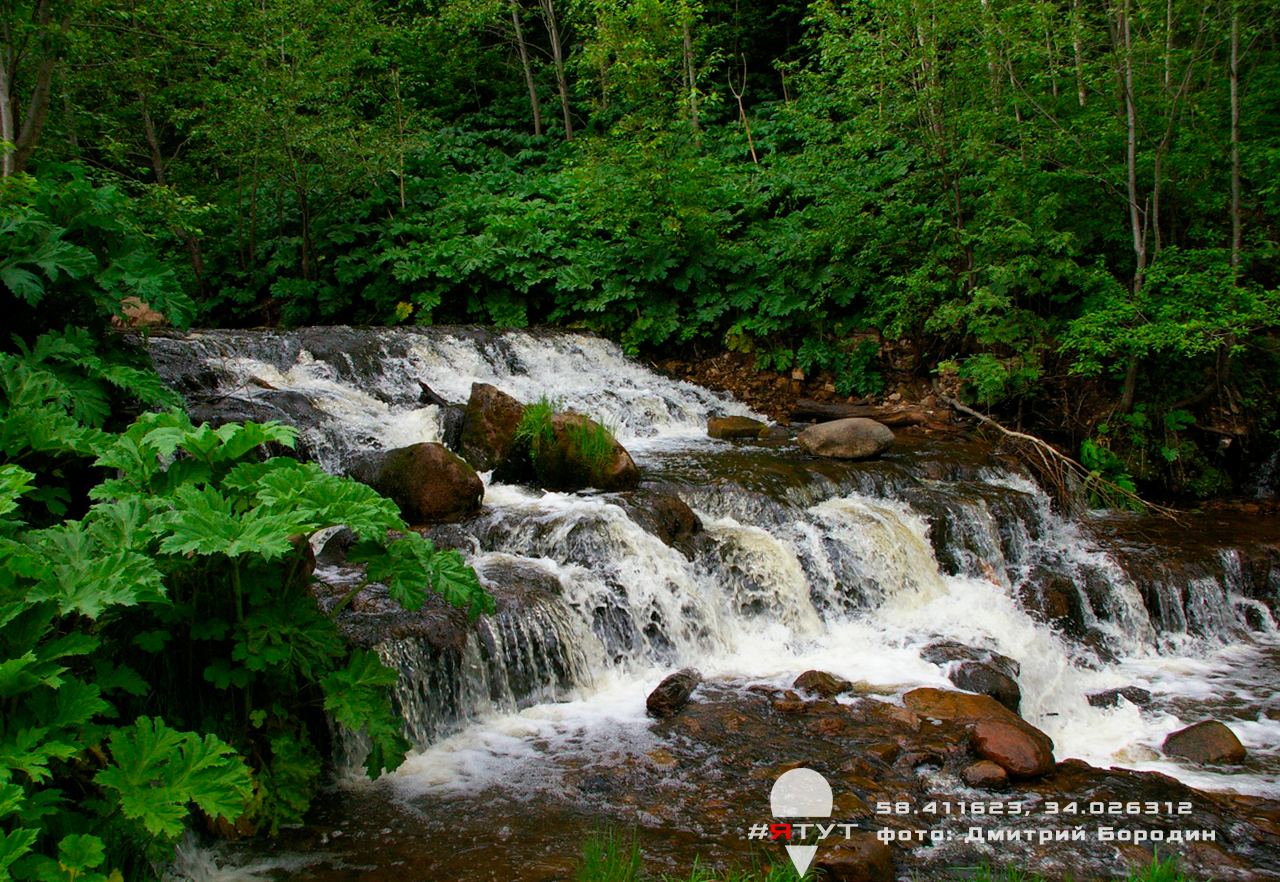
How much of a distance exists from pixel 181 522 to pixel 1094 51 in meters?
13.0

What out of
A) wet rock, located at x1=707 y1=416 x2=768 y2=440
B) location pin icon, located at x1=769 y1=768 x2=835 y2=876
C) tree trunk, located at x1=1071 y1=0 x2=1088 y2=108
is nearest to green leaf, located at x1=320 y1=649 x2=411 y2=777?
location pin icon, located at x1=769 y1=768 x2=835 y2=876

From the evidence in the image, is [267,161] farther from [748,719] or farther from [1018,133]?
[748,719]

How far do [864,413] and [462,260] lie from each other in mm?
7158

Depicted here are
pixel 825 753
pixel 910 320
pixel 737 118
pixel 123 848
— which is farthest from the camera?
pixel 737 118

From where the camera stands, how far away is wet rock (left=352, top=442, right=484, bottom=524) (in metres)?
6.57

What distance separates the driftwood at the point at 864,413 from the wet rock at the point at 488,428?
16.1 ft

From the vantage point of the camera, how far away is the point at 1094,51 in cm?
1098

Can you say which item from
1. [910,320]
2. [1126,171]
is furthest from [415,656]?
[1126,171]

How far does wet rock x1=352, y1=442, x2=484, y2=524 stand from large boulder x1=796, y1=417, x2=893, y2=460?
13.7 feet

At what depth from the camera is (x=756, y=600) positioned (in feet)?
21.0

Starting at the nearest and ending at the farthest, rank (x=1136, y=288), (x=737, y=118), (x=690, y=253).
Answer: (x=1136, y=288), (x=690, y=253), (x=737, y=118)

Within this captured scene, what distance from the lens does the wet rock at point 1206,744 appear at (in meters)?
4.58

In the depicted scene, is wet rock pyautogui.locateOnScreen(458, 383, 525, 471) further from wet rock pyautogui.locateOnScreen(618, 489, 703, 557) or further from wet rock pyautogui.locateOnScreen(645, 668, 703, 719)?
wet rock pyautogui.locateOnScreen(645, 668, 703, 719)

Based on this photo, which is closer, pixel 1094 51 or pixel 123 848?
pixel 123 848
